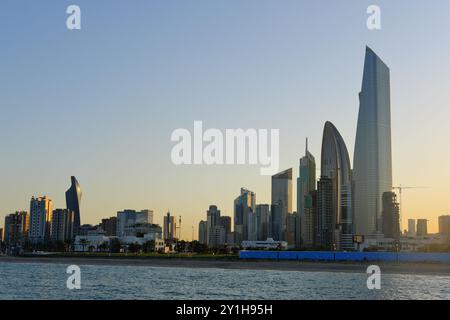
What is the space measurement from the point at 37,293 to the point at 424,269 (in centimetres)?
10909

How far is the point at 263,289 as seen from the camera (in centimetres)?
8931

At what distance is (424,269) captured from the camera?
15650cm
